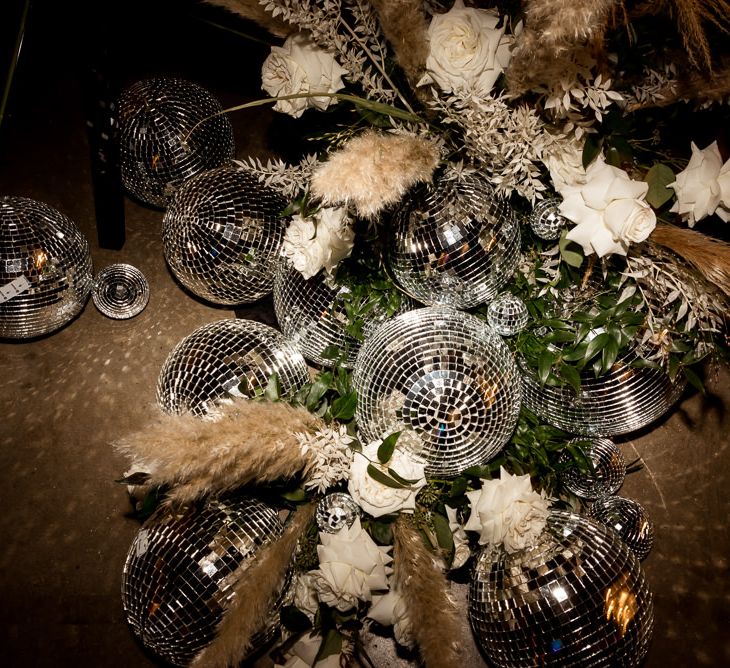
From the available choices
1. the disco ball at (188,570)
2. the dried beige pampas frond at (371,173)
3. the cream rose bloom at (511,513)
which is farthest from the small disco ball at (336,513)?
the dried beige pampas frond at (371,173)

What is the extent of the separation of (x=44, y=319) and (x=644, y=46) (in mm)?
1634

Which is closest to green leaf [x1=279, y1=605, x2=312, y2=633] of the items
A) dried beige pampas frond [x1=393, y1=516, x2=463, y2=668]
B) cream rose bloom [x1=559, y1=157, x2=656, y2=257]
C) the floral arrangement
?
the floral arrangement

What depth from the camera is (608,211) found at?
1.03 m

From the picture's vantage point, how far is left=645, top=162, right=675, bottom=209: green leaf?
1.12 m

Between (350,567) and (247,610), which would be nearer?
(247,610)

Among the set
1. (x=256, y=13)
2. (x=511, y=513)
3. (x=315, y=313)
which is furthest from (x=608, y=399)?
(x=256, y=13)

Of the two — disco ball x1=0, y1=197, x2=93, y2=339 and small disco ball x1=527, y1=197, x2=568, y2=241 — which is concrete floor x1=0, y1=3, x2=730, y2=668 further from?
small disco ball x1=527, y1=197, x2=568, y2=241

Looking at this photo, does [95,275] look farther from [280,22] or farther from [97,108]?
[280,22]

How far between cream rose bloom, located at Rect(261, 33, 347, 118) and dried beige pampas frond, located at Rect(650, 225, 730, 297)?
0.75 meters

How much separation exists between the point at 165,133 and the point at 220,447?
3.34 feet

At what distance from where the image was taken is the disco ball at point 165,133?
1523mm

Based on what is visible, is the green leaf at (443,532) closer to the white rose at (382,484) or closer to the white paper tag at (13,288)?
the white rose at (382,484)

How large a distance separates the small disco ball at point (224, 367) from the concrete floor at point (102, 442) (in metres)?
0.30

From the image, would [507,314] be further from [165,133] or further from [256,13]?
[165,133]
